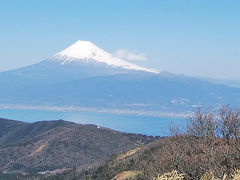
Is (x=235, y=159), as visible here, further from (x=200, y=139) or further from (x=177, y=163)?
(x=200, y=139)

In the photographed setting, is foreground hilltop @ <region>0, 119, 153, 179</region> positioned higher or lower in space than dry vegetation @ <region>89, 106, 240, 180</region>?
lower

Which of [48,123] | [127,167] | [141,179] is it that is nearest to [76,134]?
[48,123]

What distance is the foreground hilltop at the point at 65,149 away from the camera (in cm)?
8869

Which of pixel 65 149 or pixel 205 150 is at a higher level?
pixel 205 150

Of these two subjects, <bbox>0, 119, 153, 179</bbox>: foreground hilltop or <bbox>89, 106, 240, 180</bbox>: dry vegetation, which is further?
<bbox>0, 119, 153, 179</bbox>: foreground hilltop

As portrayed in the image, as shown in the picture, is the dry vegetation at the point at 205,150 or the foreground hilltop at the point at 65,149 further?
the foreground hilltop at the point at 65,149

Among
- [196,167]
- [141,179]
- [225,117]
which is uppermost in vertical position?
[225,117]

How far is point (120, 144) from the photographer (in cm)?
9750

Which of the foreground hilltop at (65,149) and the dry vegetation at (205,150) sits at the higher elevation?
the dry vegetation at (205,150)

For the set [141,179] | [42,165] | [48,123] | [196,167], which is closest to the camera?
[196,167]

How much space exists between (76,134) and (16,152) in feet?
42.2

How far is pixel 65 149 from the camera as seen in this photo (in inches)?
3792

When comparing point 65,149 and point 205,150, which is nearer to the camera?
point 205,150

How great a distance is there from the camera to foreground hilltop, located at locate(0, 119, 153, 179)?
88688 millimetres
